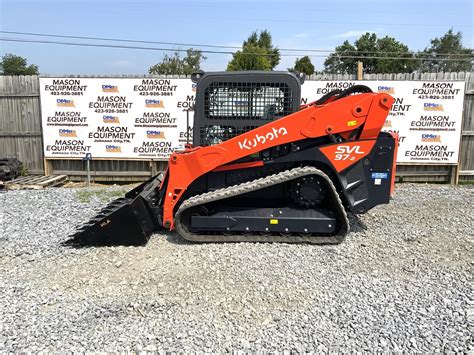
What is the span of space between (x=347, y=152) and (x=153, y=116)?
554cm

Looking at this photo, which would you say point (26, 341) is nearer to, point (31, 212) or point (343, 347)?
point (343, 347)

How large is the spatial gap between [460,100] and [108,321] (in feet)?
28.7

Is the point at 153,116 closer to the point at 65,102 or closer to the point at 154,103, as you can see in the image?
the point at 154,103

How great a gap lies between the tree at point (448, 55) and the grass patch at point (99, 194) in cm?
5047

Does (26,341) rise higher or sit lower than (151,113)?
lower

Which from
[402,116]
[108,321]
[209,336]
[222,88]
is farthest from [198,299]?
[402,116]

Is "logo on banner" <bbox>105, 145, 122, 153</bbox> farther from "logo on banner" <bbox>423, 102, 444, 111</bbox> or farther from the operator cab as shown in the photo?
"logo on banner" <bbox>423, 102, 444, 111</bbox>

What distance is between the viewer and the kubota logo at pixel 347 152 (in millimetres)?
4684

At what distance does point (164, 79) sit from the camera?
8742 millimetres

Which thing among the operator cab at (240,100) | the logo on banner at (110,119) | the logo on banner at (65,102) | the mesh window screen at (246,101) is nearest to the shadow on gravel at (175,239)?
the operator cab at (240,100)

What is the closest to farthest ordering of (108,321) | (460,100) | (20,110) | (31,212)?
(108,321) < (31,212) < (460,100) < (20,110)

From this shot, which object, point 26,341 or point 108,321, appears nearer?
point 26,341

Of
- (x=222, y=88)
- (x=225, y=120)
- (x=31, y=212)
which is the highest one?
(x=222, y=88)

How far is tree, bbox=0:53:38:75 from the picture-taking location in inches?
1933
